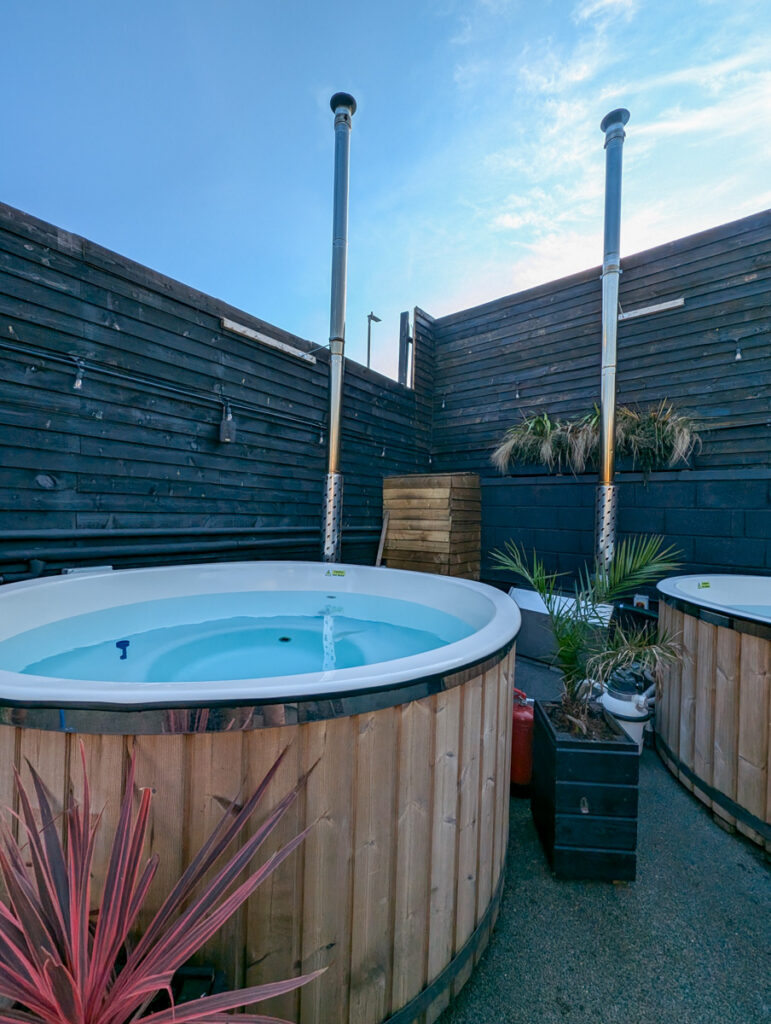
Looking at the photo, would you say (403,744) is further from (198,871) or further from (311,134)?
(311,134)

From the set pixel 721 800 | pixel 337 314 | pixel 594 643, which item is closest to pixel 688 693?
pixel 721 800

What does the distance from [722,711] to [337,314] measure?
3383 mm

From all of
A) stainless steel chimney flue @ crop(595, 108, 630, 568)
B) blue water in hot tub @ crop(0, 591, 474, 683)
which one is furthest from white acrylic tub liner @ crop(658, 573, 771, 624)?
blue water in hot tub @ crop(0, 591, 474, 683)

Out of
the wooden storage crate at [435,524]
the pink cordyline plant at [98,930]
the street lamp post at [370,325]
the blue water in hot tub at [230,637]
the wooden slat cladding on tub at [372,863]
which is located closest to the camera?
the pink cordyline plant at [98,930]

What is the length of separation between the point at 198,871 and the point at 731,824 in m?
1.87

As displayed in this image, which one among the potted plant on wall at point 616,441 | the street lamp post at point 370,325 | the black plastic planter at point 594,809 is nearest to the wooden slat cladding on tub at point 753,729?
the black plastic planter at point 594,809

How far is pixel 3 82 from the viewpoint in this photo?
2.35 m

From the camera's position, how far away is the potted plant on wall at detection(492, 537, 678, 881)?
1.30 metres

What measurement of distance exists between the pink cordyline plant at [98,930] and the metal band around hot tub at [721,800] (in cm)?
171

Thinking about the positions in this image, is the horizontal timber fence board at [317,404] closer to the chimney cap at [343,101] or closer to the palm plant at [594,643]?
the chimney cap at [343,101]

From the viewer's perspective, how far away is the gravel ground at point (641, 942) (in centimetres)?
99

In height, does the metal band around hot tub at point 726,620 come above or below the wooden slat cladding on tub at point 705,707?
above

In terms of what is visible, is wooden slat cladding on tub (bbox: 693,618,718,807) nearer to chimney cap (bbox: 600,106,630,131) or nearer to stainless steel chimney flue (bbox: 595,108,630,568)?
stainless steel chimney flue (bbox: 595,108,630,568)

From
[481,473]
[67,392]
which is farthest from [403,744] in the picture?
[481,473]
